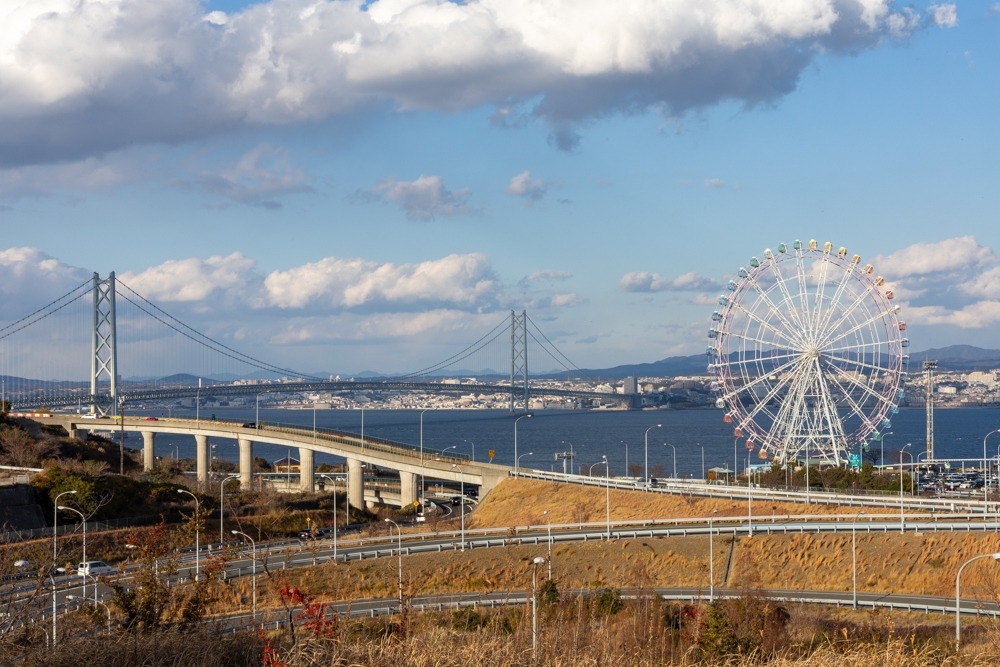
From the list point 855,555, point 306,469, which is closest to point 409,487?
point 306,469

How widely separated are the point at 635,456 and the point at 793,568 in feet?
229

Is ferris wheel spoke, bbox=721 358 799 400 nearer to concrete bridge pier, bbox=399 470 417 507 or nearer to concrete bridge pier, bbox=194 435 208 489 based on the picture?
concrete bridge pier, bbox=399 470 417 507

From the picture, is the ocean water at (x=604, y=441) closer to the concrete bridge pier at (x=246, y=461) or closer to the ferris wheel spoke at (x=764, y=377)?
the ferris wheel spoke at (x=764, y=377)

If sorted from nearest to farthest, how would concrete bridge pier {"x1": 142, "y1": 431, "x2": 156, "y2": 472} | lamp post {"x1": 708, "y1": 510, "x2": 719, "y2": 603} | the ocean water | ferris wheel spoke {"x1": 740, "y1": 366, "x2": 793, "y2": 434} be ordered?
lamp post {"x1": 708, "y1": 510, "x2": 719, "y2": 603} → ferris wheel spoke {"x1": 740, "y1": 366, "x2": 793, "y2": 434} → concrete bridge pier {"x1": 142, "y1": 431, "x2": 156, "y2": 472} → the ocean water

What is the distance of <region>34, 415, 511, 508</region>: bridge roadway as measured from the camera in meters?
57.3

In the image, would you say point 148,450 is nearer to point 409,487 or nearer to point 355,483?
point 355,483

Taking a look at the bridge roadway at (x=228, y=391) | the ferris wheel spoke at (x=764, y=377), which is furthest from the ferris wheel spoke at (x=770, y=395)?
the bridge roadway at (x=228, y=391)

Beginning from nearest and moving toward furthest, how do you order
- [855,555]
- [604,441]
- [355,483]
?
1. [855,555]
2. [355,483]
3. [604,441]

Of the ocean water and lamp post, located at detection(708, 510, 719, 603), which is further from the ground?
lamp post, located at detection(708, 510, 719, 603)

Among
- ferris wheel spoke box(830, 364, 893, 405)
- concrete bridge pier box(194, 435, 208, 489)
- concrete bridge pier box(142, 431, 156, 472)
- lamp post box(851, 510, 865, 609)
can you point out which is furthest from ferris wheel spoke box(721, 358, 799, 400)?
concrete bridge pier box(142, 431, 156, 472)

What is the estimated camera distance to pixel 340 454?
64.6 meters

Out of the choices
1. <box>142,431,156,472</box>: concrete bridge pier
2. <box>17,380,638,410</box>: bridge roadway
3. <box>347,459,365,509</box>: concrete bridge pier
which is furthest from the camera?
<box>17,380,638,410</box>: bridge roadway

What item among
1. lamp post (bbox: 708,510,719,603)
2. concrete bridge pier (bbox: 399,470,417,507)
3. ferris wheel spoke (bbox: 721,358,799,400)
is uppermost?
ferris wheel spoke (bbox: 721,358,799,400)

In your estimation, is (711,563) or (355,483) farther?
(355,483)
